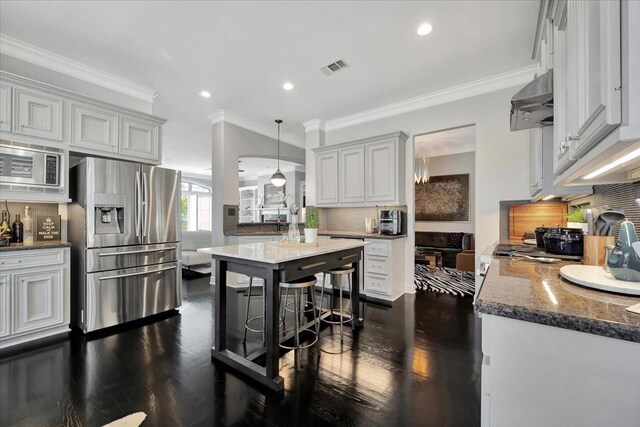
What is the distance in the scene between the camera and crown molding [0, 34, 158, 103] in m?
2.72

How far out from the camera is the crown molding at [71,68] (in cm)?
272

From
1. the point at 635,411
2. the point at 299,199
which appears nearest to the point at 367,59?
the point at 635,411

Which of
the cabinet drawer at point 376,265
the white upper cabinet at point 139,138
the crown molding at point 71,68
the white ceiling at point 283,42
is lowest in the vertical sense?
the cabinet drawer at point 376,265

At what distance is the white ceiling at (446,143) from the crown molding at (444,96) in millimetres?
1142

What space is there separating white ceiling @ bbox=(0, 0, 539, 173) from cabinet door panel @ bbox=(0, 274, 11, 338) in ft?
7.61

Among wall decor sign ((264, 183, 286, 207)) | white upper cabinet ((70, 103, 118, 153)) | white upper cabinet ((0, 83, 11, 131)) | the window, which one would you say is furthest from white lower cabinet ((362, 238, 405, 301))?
the window

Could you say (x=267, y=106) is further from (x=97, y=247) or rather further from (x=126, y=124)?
(x=97, y=247)

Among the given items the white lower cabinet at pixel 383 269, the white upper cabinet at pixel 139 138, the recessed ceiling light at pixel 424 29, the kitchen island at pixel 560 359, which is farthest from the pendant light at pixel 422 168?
the kitchen island at pixel 560 359

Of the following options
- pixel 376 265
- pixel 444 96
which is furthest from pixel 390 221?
pixel 444 96

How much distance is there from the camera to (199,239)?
6.32 meters

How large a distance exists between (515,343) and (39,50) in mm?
4580

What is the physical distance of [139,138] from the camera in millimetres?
3379

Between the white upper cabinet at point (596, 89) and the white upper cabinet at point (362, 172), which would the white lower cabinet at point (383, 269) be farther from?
the white upper cabinet at point (596, 89)

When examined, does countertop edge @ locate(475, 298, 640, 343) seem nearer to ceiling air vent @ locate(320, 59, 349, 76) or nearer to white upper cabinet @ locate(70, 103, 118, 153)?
ceiling air vent @ locate(320, 59, 349, 76)
